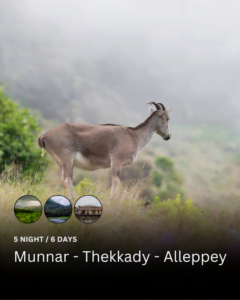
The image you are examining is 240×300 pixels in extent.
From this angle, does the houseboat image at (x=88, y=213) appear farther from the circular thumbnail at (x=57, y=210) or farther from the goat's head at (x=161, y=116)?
the goat's head at (x=161, y=116)

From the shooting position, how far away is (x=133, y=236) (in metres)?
3.84

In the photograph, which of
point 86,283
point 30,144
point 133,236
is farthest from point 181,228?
point 30,144

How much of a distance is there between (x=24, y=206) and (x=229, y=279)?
2508mm

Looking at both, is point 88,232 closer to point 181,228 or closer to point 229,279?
point 181,228

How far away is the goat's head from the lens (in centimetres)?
523

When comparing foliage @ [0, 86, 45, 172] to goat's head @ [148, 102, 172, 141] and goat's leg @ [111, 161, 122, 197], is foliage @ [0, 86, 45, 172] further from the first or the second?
goat's head @ [148, 102, 172, 141]

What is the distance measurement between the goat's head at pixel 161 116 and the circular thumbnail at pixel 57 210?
224 cm

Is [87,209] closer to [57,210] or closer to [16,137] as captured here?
[57,210]

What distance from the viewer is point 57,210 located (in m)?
3.72

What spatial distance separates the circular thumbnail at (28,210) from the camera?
12.3 ft

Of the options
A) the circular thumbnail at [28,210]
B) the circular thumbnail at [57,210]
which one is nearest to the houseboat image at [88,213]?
the circular thumbnail at [57,210]

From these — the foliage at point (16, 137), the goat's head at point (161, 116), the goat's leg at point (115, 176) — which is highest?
the foliage at point (16, 137)

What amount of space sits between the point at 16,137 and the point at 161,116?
375 cm

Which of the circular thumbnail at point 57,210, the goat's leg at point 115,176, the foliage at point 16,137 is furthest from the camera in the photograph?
the foliage at point 16,137
